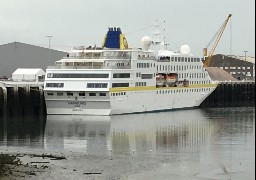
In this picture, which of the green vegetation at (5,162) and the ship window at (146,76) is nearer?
the green vegetation at (5,162)

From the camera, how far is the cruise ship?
5431cm

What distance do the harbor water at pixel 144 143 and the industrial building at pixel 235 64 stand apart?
6761 centimetres

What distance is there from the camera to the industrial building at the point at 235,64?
408ft

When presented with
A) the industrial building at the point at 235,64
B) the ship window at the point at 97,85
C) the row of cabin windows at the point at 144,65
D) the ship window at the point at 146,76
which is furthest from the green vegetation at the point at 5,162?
the industrial building at the point at 235,64

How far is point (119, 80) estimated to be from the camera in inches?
2194

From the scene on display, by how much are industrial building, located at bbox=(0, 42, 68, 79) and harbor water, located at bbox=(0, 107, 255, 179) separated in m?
26.6

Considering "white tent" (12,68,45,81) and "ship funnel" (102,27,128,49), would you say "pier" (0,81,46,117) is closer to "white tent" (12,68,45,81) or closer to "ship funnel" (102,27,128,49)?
"ship funnel" (102,27,128,49)

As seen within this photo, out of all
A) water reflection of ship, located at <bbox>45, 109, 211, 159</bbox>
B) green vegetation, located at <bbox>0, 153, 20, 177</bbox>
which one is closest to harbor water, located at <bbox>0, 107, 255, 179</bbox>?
water reflection of ship, located at <bbox>45, 109, 211, 159</bbox>

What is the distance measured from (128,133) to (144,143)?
548 centimetres

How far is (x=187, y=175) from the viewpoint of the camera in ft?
88.6

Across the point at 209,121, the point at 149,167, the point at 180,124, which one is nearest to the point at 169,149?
the point at 149,167

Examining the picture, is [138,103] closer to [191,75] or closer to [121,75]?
[121,75]

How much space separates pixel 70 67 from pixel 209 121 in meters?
12.1

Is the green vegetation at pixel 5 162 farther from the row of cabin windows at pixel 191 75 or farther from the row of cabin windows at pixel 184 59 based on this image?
the row of cabin windows at pixel 191 75
